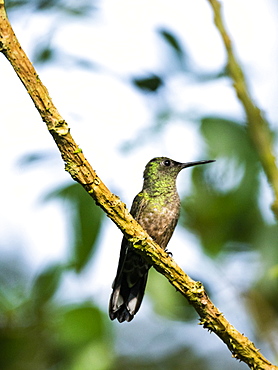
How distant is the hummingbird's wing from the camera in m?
3.61

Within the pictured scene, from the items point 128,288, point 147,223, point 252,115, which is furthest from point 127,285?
point 252,115

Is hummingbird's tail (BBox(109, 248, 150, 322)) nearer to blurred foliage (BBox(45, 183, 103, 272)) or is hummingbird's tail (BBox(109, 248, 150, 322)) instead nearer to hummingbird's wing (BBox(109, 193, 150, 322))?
hummingbird's wing (BBox(109, 193, 150, 322))

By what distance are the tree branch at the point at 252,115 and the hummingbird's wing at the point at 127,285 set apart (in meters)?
1.84

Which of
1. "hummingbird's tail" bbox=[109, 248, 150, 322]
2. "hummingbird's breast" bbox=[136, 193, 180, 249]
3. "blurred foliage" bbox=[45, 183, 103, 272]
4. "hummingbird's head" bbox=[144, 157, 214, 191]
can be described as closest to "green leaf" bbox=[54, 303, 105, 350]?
"blurred foliage" bbox=[45, 183, 103, 272]

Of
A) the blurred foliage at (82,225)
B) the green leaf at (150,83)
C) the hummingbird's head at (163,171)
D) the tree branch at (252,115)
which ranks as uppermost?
the hummingbird's head at (163,171)

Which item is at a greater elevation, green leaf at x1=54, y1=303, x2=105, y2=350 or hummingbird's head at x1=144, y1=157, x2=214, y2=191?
hummingbird's head at x1=144, y1=157, x2=214, y2=191

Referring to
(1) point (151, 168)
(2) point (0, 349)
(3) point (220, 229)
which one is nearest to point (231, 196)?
(3) point (220, 229)

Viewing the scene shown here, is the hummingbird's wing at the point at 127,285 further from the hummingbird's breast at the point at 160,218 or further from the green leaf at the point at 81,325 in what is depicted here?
the green leaf at the point at 81,325

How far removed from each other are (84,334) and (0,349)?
0.61m

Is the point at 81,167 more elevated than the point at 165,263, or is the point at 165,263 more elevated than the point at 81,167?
the point at 81,167

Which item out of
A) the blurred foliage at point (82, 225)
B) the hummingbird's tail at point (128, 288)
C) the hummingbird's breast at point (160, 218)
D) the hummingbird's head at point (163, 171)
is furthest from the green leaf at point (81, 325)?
the hummingbird's head at point (163, 171)

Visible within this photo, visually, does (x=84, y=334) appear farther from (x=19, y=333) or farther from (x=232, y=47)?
(x=232, y=47)

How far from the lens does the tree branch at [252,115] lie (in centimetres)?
181

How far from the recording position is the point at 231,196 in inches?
115
